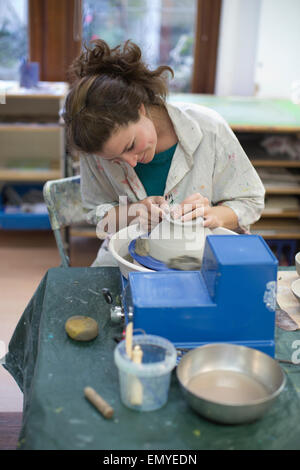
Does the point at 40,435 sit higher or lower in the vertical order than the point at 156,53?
lower

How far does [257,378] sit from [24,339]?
817mm

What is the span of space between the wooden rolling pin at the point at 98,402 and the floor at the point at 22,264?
4.30 feet

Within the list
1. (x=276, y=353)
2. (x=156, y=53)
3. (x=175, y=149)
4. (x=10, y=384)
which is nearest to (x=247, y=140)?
(x=156, y=53)

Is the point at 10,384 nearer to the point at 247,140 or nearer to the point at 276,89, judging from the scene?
the point at 247,140

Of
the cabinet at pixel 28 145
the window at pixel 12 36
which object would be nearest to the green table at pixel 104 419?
the cabinet at pixel 28 145

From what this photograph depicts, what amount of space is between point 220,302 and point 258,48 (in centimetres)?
294

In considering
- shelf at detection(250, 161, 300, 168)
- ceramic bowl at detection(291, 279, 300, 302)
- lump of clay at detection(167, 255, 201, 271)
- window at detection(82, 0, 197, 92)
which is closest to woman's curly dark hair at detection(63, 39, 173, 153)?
lump of clay at detection(167, 255, 201, 271)

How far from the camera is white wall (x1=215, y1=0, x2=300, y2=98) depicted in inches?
139

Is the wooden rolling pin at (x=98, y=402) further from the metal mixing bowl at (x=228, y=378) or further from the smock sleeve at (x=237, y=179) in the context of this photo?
the smock sleeve at (x=237, y=179)

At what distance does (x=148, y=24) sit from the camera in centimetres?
377

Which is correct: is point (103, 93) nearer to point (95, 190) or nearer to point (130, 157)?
point (130, 157)

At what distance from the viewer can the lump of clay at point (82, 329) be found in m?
1.23

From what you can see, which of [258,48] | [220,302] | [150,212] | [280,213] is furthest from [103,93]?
[258,48]
